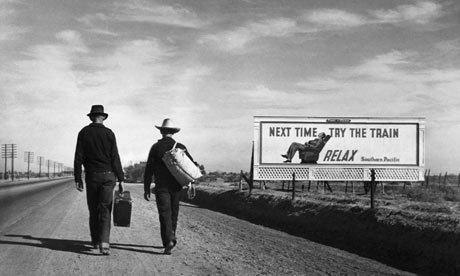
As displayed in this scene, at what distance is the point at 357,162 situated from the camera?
2956 centimetres

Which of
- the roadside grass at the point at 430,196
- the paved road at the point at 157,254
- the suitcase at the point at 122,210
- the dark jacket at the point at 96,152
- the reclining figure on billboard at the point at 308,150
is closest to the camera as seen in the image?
the paved road at the point at 157,254

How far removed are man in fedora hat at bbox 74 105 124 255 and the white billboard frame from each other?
21.1 metres

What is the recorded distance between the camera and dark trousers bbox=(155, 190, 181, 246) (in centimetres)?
804

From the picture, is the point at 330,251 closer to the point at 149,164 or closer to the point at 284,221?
the point at 149,164

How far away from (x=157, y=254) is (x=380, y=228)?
245 inches

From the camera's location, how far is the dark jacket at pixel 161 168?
27.0 feet

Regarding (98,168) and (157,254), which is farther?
(157,254)

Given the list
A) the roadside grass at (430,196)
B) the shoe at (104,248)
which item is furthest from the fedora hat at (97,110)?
the roadside grass at (430,196)

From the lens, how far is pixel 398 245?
35.8 ft

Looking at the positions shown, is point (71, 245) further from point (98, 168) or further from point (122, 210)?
point (98, 168)

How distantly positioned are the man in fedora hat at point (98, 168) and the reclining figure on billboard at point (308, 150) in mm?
21477

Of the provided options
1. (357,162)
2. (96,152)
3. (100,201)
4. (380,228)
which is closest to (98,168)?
(96,152)

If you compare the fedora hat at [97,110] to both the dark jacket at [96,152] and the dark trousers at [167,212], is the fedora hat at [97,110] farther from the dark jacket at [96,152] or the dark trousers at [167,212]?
the dark trousers at [167,212]

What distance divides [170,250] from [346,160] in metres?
22.7
